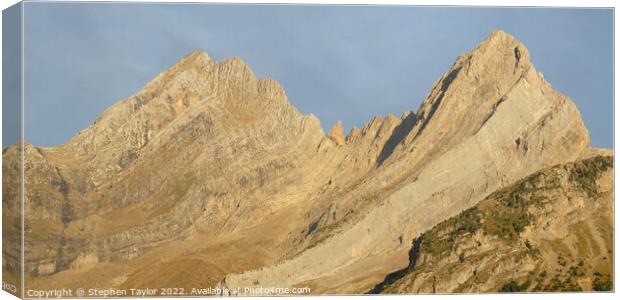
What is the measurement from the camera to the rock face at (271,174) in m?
47.4

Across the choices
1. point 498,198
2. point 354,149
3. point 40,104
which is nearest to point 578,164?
point 498,198

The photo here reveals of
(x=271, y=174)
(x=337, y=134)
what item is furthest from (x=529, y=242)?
(x=271, y=174)

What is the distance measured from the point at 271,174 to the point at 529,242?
7919mm

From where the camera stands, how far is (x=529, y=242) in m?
48.3

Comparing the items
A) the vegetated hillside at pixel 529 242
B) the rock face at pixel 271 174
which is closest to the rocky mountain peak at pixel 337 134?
the rock face at pixel 271 174

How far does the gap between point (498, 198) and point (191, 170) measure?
873 cm

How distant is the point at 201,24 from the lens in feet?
155

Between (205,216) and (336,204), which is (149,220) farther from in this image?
(336,204)

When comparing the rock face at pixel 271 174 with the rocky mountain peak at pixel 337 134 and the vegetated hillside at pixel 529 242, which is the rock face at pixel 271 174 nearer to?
the rocky mountain peak at pixel 337 134

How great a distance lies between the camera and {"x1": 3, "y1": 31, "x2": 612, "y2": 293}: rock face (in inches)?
1865

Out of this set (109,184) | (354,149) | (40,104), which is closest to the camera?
(40,104)

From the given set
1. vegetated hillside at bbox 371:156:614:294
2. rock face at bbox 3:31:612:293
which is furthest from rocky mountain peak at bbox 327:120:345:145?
vegetated hillside at bbox 371:156:614:294

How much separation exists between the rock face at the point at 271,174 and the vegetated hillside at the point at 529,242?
1.70 ft

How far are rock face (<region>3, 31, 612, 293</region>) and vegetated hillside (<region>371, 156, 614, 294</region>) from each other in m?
0.52
